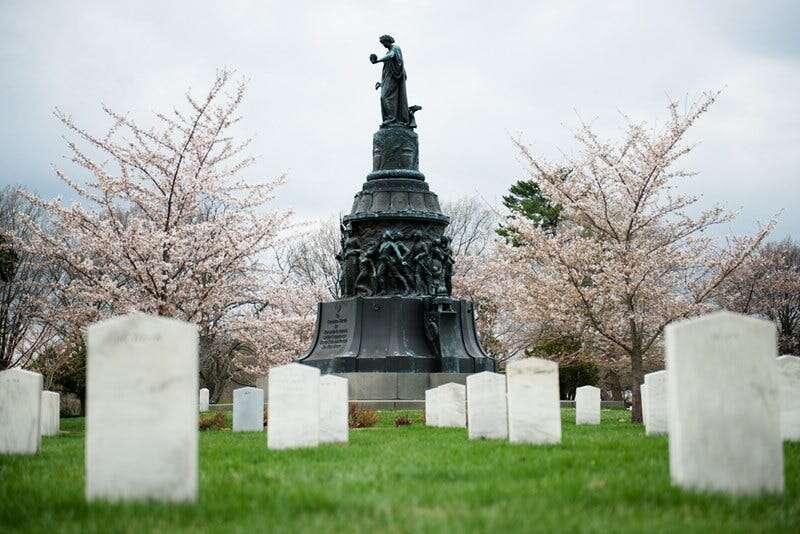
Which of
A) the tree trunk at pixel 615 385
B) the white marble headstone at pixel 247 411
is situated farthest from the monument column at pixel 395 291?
the tree trunk at pixel 615 385

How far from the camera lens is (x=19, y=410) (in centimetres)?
1227

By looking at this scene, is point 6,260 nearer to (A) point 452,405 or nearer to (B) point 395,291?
(B) point 395,291

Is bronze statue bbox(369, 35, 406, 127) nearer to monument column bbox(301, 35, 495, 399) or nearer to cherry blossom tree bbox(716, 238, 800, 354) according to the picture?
monument column bbox(301, 35, 495, 399)

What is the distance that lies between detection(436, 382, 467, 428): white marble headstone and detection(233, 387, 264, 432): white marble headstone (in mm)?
3228

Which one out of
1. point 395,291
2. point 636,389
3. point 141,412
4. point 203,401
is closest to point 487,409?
point 141,412

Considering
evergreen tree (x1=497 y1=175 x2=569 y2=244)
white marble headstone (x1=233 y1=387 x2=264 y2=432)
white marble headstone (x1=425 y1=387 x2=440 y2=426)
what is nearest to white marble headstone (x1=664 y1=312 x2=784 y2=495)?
white marble headstone (x1=425 y1=387 x2=440 y2=426)

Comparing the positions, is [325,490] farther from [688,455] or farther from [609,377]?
[609,377]

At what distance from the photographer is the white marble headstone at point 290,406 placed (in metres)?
12.3

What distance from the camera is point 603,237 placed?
24.7 meters

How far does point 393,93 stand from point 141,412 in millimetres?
18869

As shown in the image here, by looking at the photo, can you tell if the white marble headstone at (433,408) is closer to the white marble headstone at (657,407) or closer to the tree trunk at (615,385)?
the white marble headstone at (657,407)

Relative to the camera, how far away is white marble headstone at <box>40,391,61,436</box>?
1831 cm

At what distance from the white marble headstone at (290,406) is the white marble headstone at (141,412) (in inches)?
198

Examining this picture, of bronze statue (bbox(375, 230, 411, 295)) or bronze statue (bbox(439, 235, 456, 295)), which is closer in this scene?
bronze statue (bbox(375, 230, 411, 295))
